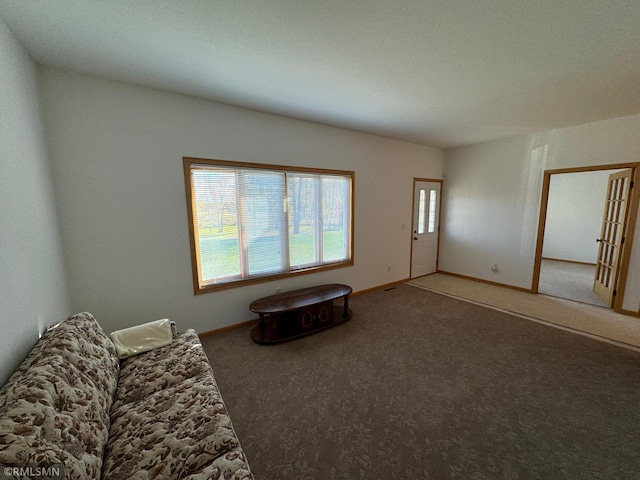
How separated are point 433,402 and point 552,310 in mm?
2992

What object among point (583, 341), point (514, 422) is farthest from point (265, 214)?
point (583, 341)

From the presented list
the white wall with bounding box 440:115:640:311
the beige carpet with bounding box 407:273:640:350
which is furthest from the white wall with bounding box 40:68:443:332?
the white wall with bounding box 440:115:640:311

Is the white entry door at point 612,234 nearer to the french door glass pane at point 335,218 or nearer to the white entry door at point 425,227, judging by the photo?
the white entry door at point 425,227

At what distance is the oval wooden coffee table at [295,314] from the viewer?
281cm

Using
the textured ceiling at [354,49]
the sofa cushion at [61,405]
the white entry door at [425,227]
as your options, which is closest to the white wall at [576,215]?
the white entry door at [425,227]

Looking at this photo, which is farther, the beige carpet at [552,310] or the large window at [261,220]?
the beige carpet at [552,310]

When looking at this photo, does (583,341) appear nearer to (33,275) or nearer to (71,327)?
(71,327)

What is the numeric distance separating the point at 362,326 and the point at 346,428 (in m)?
1.49

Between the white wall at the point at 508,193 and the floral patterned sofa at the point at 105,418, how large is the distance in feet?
16.8

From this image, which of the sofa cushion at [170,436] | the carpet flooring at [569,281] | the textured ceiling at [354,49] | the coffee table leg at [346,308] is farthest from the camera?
the carpet flooring at [569,281]

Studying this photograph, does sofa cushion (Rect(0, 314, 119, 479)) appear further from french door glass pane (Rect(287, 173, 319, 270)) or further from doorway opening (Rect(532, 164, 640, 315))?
doorway opening (Rect(532, 164, 640, 315))

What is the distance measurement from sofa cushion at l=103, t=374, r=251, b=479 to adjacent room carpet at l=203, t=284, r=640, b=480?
492 millimetres

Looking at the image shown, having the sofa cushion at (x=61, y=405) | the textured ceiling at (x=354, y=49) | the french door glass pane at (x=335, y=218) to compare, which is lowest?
the sofa cushion at (x=61, y=405)

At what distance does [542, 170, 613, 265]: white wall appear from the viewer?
5.74 meters
